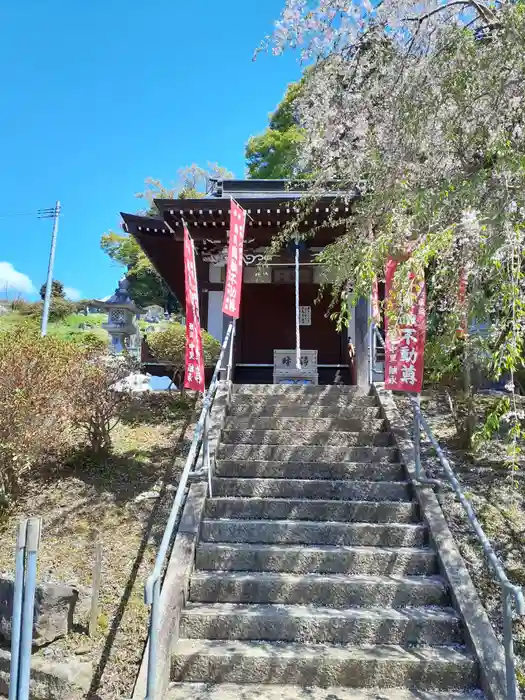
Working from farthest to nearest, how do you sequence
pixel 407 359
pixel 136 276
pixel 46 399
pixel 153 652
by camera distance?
1. pixel 136 276
2. pixel 407 359
3. pixel 46 399
4. pixel 153 652

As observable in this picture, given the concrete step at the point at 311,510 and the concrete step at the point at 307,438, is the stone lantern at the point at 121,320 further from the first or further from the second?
the concrete step at the point at 311,510

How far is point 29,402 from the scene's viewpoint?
5.02 meters

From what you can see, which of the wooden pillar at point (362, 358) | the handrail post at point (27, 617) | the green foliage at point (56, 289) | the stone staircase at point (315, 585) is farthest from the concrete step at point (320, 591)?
the green foliage at point (56, 289)

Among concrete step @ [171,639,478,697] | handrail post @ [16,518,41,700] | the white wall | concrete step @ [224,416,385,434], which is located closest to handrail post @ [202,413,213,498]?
concrete step @ [224,416,385,434]

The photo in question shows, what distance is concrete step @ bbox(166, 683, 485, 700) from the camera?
3105 mm

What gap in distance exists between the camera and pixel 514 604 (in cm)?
284

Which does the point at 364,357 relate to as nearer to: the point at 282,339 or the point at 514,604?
the point at 282,339

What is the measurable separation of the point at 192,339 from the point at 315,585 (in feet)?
9.92

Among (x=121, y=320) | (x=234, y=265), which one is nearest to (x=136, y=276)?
(x=121, y=320)

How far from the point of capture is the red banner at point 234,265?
663cm

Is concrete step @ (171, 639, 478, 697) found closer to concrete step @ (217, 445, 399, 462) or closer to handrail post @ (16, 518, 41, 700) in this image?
handrail post @ (16, 518, 41, 700)

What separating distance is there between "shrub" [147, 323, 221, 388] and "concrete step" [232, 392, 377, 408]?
244 cm

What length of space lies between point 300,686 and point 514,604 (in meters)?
1.45

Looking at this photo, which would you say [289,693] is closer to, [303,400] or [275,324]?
[303,400]
